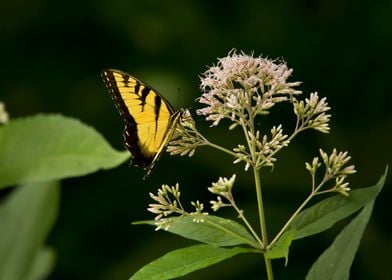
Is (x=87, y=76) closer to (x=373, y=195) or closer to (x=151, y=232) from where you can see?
(x=151, y=232)

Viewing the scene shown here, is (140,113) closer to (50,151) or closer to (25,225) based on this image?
(50,151)

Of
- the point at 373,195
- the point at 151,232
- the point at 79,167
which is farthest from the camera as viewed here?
the point at 151,232

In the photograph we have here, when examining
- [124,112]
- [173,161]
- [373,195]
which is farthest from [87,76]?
[373,195]

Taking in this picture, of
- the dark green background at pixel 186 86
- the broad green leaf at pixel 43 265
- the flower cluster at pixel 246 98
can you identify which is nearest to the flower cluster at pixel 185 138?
the flower cluster at pixel 246 98

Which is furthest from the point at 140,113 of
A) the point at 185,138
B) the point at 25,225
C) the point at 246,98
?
the point at 25,225

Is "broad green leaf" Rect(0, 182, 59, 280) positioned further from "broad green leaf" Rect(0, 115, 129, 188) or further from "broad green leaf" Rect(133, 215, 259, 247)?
"broad green leaf" Rect(133, 215, 259, 247)

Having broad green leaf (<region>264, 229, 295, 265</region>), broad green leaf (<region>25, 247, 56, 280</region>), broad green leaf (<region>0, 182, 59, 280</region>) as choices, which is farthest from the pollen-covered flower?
broad green leaf (<region>25, 247, 56, 280</region>)
